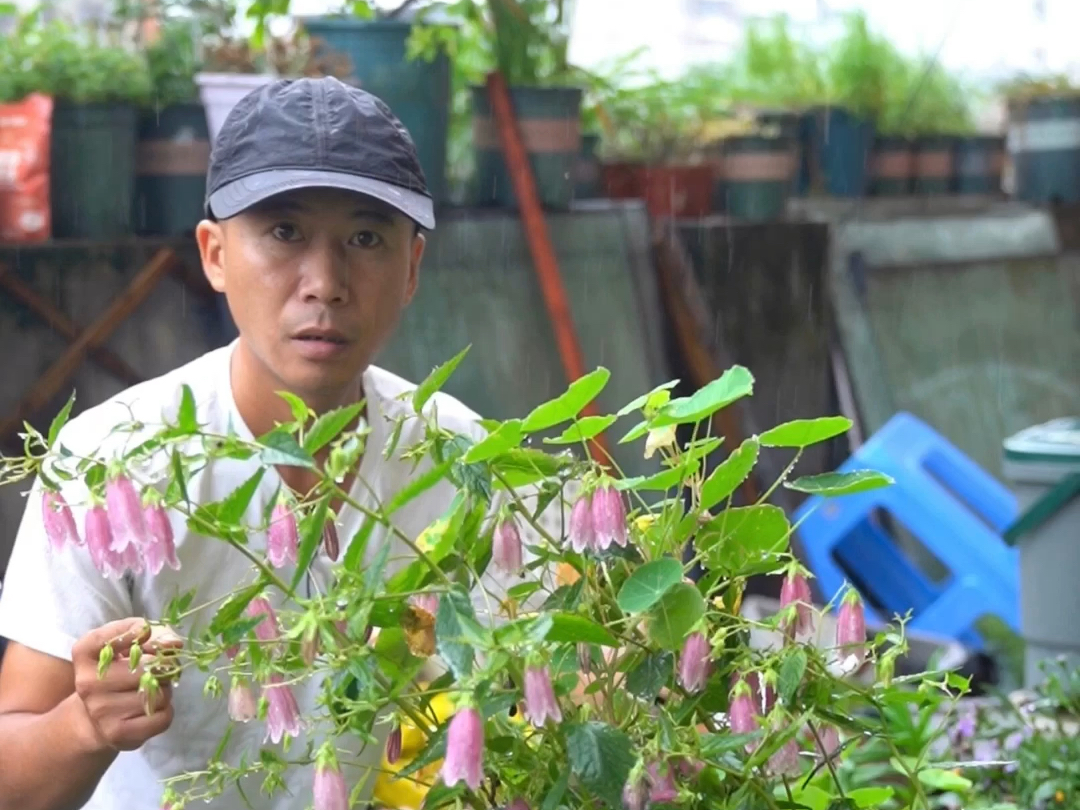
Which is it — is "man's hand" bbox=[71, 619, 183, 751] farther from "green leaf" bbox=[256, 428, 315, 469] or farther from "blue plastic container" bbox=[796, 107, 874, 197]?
"blue plastic container" bbox=[796, 107, 874, 197]

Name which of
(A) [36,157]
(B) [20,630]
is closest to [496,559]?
(B) [20,630]

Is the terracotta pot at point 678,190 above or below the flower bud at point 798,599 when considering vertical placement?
below

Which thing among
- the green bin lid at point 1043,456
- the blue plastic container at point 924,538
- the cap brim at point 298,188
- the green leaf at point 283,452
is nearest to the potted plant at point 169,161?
the blue plastic container at point 924,538

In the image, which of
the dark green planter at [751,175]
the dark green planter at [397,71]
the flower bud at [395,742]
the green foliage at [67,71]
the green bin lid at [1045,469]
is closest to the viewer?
the flower bud at [395,742]

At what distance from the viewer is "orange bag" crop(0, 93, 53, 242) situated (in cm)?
312

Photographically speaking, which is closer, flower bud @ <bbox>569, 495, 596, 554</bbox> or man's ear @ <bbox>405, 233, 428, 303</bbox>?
flower bud @ <bbox>569, 495, 596, 554</bbox>

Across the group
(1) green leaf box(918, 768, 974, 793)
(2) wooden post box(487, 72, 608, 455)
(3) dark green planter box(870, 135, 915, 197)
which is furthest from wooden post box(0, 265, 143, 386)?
(3) dark green planter box(870, 135, 915, 197)

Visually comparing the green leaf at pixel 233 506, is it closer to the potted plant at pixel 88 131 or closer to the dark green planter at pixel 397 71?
the potted plant at pixel 88 131

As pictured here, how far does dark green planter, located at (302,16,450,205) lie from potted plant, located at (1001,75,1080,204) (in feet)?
8.39

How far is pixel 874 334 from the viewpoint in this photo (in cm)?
504

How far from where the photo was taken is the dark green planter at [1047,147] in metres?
5.46

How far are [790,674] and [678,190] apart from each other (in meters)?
3.72

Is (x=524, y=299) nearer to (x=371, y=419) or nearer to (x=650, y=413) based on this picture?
(x=371, y=419)

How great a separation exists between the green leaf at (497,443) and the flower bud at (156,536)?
17cm
